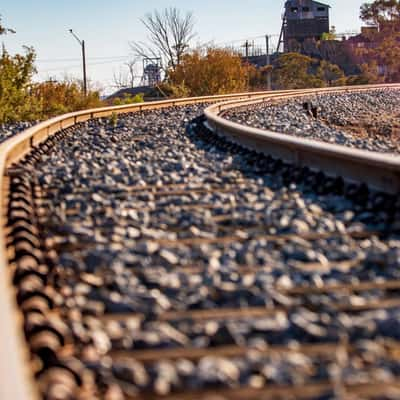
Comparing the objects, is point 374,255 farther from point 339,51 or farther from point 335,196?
point 339,51

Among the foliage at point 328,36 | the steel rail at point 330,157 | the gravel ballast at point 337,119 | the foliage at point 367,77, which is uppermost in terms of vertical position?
the foliage at point 328,36

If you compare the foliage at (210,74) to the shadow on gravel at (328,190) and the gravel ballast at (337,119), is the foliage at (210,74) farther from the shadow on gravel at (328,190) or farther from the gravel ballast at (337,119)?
the shadow on gravel at (328,190)

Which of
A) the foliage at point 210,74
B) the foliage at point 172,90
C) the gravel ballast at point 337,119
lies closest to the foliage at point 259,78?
the foliage at point 172,90

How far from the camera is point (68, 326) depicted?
9.54 feet

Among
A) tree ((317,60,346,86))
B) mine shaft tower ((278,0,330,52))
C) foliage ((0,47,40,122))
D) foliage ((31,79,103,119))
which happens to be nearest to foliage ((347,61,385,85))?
tree ((317,60,346,86))

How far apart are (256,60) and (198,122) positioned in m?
67.2

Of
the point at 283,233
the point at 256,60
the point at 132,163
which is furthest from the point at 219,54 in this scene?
the point at 256,60

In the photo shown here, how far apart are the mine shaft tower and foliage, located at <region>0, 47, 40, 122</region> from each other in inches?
2626

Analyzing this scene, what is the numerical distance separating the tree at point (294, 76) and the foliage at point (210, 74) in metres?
17.3

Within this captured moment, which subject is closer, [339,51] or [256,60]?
[339,51]

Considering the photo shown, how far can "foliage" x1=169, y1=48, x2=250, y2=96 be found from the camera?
36.3m

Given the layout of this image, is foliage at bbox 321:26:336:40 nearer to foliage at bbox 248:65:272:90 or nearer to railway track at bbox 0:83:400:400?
foliage at bbox 248:65:272:90

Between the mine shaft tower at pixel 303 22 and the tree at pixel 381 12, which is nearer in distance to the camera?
the tree at pixel 381 12

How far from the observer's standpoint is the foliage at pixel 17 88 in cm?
1906
